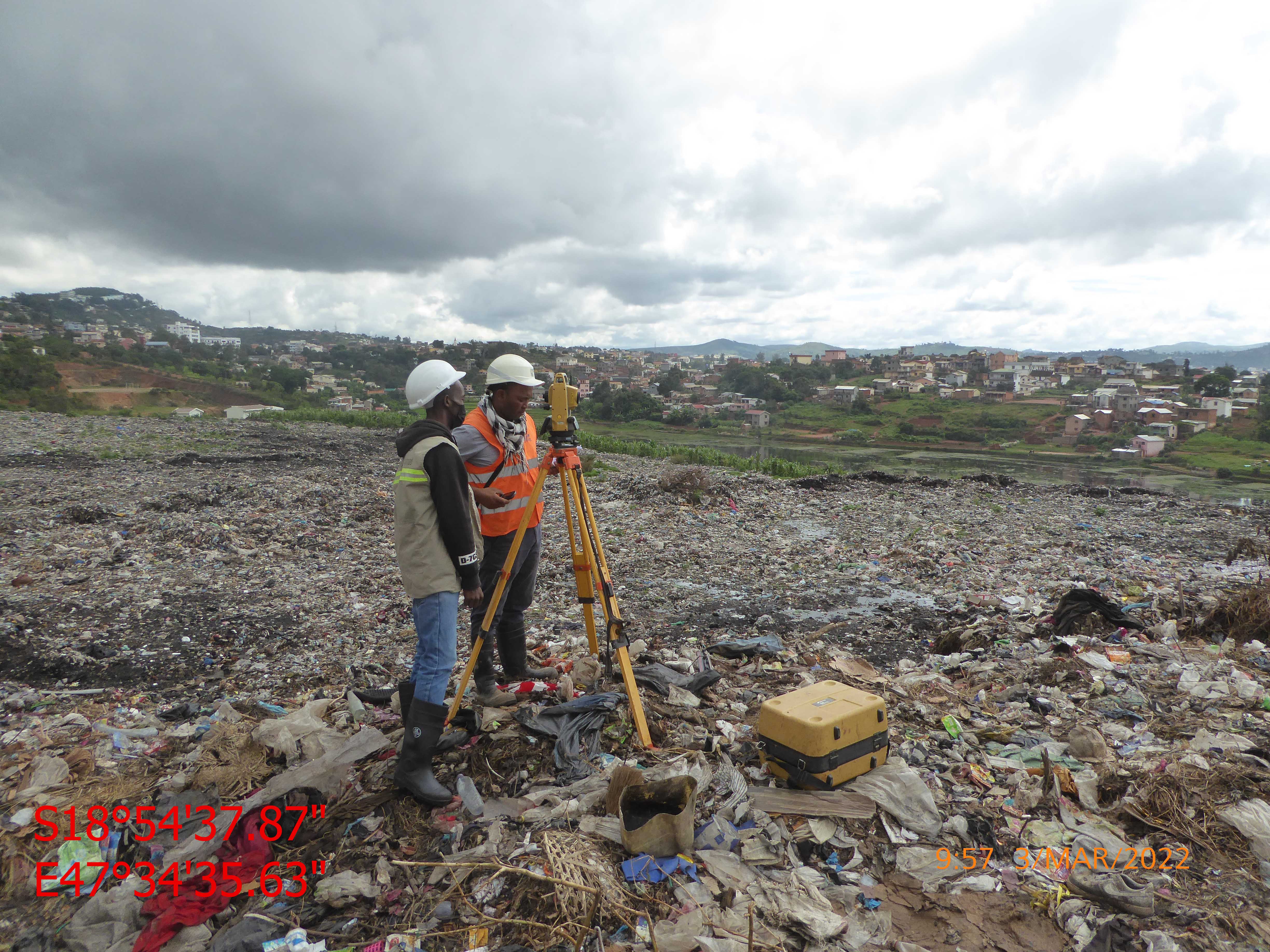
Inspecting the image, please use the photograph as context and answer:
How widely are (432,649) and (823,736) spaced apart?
1.80 m

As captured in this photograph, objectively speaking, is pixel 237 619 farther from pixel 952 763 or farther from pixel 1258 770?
pixel 1258 770

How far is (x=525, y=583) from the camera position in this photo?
12.3 feet

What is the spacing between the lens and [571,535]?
3.16 meters

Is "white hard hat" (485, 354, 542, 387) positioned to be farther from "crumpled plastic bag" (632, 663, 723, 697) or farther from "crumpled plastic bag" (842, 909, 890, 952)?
"crumpled plastic bag" (842, 909, 890, 952)

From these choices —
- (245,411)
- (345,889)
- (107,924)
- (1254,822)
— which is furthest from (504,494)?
(245,411)

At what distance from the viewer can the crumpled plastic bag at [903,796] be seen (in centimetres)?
273

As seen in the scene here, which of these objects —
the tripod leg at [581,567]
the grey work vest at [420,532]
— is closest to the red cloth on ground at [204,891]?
the grey work vest at [420,532]

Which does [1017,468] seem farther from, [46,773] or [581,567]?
[46,773]

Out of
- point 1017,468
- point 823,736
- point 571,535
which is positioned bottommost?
point 1017,468

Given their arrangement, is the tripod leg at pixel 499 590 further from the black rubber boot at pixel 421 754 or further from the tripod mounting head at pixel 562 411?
the black rubber boot at pixel 421 754

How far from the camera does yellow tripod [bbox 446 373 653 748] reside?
3.12 m

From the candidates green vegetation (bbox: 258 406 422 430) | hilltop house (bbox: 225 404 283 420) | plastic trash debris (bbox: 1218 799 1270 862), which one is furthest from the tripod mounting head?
hilltop house (bbox: 225 404 283 420)

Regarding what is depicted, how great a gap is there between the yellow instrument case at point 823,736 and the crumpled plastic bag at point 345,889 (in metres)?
1.77

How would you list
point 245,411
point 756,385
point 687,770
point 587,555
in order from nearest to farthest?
point 687,770
point 587,555
point 245,411
point 756,385
